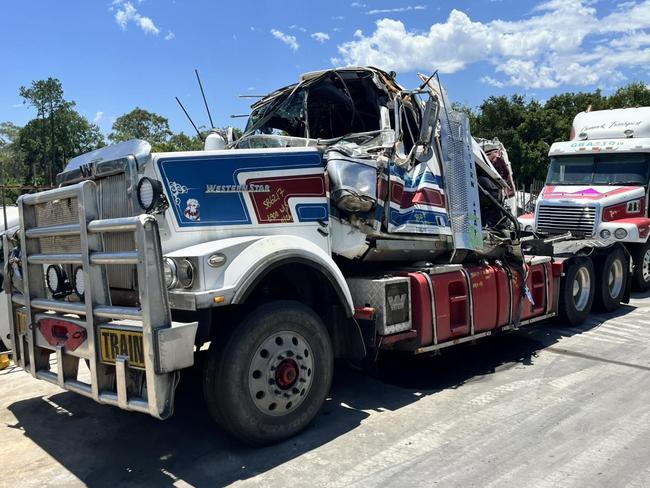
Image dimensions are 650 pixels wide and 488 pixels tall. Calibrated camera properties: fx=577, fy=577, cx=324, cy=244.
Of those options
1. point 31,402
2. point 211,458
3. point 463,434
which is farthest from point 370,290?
point 31,402

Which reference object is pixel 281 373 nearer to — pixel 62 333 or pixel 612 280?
pixel 62 333

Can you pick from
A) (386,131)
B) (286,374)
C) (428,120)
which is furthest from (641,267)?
(286,374)

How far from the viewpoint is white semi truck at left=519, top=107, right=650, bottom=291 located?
10250 mm

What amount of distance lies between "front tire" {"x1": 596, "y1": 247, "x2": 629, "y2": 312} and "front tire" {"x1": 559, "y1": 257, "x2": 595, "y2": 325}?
343mm

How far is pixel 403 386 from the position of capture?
220 inches

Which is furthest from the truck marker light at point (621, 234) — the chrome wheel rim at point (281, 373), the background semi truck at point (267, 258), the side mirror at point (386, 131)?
the chrome wheel rim at point (281, 373)

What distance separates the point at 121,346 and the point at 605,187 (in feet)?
32.8

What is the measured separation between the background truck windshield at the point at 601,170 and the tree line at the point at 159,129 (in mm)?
2253

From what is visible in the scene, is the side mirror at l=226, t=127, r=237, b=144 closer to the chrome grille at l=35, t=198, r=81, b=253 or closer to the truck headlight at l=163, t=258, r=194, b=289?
the chrome grille at l=35, t=198, r=81, b=253

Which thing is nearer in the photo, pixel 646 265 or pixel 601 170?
pixel 646 265

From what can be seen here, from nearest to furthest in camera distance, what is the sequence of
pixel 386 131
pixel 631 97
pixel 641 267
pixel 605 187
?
pixel 386 131
pixel 641 267
pixel 605 187
pixel 631 97

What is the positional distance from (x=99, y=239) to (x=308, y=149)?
1.76 meters

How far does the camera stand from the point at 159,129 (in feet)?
168

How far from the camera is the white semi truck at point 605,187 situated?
10.2 metres
